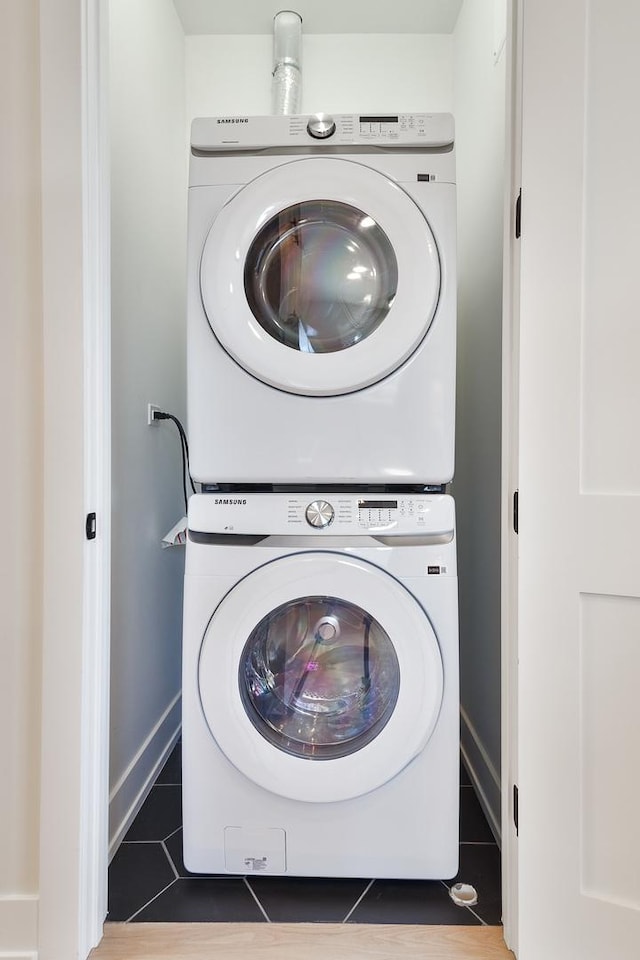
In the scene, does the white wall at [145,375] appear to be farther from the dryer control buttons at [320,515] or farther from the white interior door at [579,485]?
the white interior door at [579,485]

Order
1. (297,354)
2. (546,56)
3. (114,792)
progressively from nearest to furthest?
(546,56) → (297,354) → (114,792)

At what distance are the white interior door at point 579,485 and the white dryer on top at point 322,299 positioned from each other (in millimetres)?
229

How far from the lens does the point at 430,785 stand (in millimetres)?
1297

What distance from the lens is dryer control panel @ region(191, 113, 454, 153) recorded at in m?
1.33

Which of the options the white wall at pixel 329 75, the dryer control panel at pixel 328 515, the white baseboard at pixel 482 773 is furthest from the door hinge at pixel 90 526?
the white wall at pixel 329 75

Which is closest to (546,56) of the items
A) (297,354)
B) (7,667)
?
(297,354)

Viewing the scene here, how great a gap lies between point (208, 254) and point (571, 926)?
153 centimetres

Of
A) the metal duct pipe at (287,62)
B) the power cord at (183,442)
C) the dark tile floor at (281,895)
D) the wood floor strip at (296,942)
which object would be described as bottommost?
the wood floor strip at (296,942)

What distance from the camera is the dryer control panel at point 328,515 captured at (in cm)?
131

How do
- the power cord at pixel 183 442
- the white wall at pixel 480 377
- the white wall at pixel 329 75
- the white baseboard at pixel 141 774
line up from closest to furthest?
A: the white baseboard at pixel 141 774 < the white wall at pixel 480 377 < the power cord at pixel 183 442 < the white wall at pixel 329 75

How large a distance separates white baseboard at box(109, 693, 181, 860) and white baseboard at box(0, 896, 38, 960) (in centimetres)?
30

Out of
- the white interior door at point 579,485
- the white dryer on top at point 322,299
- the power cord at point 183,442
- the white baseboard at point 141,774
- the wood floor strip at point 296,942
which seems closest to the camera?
the white interior door at point 579,485

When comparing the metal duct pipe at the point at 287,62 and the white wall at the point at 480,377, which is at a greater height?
the metal duct pipe at the point at 287,62

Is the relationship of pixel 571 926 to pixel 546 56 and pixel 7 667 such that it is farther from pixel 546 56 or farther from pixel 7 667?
pixel 546 56
